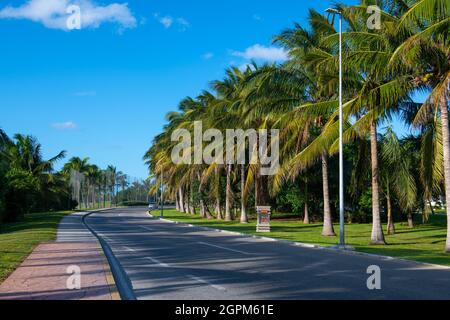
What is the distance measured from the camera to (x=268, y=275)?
512 inches

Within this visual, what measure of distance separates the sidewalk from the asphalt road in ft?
2.53

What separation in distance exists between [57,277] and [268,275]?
497 cm

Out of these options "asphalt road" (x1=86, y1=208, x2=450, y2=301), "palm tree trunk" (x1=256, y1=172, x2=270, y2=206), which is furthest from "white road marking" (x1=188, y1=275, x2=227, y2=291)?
"palm tree trunk" (x1=256, y1=172, x2=270, y2=206)

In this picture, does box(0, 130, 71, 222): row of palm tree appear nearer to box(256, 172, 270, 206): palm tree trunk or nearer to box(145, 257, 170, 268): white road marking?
box(256, 172, 270, 206): palm tree trunk

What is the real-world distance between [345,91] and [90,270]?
16102 millimetres

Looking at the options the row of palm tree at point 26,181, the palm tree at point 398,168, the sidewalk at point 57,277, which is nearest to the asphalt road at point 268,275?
the sidewalk at point 57,277

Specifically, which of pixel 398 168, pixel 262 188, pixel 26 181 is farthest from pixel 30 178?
pixel 398 168

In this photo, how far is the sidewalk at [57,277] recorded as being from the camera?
373 inches

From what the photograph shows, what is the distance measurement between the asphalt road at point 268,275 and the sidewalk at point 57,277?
2.53 ft

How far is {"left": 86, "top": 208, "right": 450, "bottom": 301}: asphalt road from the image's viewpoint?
1025 cm

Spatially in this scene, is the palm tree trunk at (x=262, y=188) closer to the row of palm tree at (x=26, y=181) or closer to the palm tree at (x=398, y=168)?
the palm tree at (x=398, y=168)

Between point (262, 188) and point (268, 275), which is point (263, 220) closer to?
point (262, 188)

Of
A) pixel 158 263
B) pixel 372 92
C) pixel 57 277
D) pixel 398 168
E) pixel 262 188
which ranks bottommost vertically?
pixel 158 263
